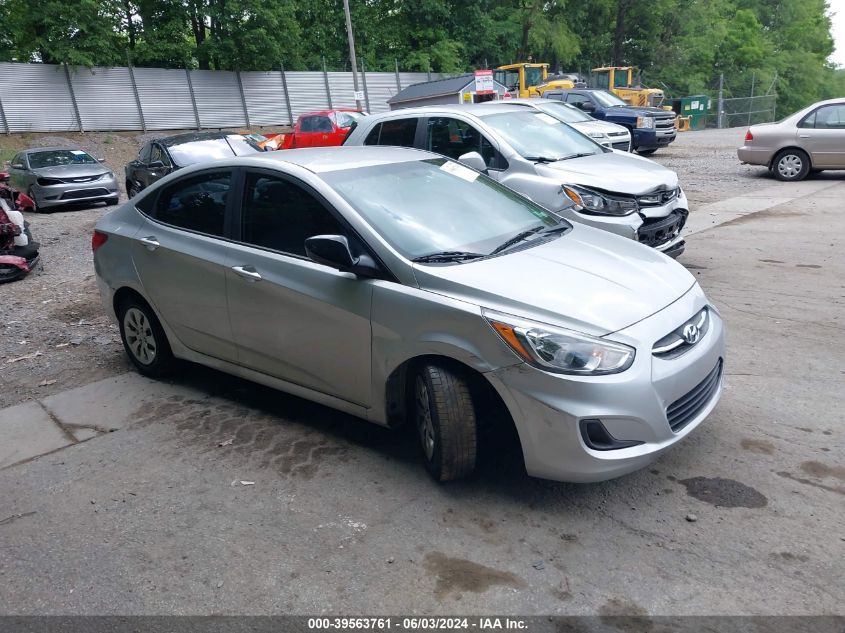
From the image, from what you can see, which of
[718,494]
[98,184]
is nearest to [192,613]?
[718,494]

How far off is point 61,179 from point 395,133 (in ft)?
35.4

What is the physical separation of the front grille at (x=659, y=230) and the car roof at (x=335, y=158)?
9.27ft

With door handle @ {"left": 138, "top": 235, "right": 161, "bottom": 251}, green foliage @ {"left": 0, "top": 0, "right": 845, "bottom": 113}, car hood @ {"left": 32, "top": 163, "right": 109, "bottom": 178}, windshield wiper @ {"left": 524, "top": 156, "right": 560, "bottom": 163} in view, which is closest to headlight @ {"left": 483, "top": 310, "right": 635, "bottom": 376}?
door handle @ {"left": 138, "top": 235, "right": 161, "bottom": 251}

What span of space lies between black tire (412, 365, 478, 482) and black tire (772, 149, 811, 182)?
13.8 metres

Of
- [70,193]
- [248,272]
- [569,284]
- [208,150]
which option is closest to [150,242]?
[248,272]

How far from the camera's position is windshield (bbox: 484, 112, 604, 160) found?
26.4 ft

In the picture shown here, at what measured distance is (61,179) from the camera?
16.1 metres

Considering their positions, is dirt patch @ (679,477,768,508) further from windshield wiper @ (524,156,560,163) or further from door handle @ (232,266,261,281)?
windshield wiper @ (524,156,560,163)

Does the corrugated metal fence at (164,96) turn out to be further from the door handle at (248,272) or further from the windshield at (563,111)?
the door handle at (248,272)

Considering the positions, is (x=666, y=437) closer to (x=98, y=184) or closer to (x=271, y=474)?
(x=271, y=474)

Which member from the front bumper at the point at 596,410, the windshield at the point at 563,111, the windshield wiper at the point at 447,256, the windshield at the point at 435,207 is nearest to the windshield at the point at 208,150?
the windshield at the point at 563,111

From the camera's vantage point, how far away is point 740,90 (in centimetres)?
5153

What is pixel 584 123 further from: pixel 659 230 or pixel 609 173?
pixel 659 230

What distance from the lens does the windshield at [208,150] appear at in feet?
44.9
